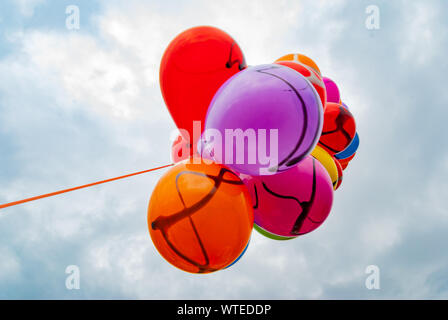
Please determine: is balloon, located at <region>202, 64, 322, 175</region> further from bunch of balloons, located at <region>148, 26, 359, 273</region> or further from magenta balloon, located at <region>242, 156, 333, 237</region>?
magenta balloon, located at <region>242, 156, 333, 237</region>

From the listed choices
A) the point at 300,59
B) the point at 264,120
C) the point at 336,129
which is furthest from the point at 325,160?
the point at 264,120

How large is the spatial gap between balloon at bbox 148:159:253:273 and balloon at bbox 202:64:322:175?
0.24 meters

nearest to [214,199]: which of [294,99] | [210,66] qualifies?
[294,99]

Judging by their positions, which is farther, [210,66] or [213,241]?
[210,66]

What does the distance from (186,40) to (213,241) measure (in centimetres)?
212

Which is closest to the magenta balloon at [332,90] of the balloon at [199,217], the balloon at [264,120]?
the balloon at [264,120]

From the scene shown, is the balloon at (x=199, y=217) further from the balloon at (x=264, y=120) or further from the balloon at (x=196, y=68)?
the balloon at (x=196, y=68)

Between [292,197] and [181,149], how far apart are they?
5.56ft

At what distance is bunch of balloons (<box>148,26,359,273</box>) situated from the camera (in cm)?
254

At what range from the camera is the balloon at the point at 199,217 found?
2.54 metres

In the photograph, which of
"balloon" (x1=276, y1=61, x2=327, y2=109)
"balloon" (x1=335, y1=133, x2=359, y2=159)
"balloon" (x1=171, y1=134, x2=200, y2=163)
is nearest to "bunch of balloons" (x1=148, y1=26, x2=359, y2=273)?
"balloon" (x1=171, y1=134, x2=200, y2=163)

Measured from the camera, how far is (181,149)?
13.3 ft
